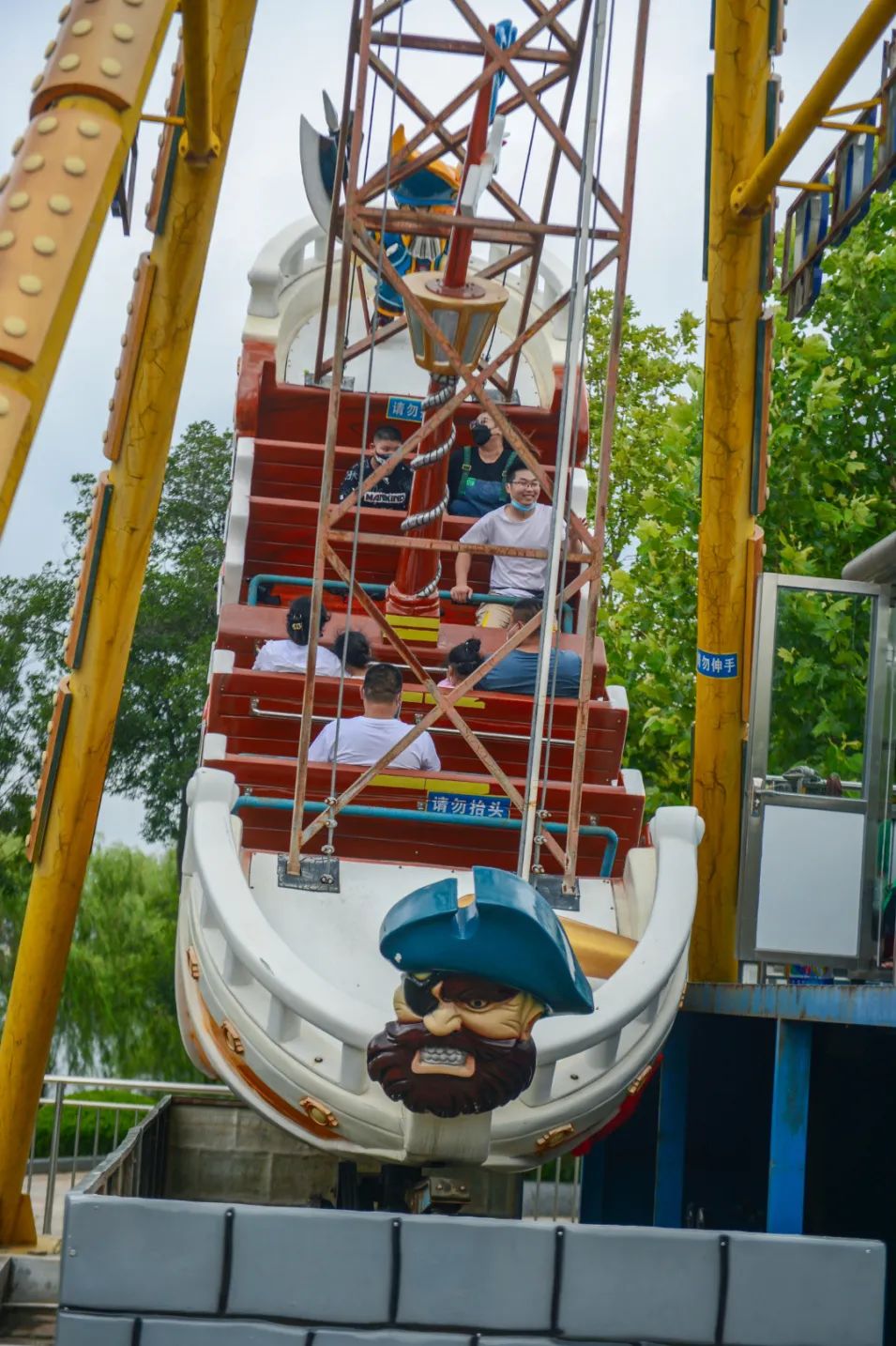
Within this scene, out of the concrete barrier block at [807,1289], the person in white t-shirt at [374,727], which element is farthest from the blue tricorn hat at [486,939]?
the person in white t-shirt at [374,727]

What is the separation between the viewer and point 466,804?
9.48m

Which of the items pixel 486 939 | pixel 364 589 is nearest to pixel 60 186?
pixel 486 939

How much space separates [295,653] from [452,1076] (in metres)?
4.70

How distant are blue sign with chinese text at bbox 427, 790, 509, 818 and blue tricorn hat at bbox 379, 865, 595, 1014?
306cm

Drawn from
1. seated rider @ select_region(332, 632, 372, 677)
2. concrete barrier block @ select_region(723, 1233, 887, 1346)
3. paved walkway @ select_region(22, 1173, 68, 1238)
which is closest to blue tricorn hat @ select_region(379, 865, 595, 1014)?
concrete barrier block @ select_region(723, 1233, 887, 1346)

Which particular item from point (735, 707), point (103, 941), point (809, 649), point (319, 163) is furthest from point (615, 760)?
point (103, 941)

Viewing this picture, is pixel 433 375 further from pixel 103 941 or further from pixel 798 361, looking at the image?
pixel 103 941

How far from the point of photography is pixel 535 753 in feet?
25.8

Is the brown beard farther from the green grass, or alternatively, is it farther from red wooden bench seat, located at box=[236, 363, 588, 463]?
the green grass

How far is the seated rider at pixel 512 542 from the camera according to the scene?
1200 centimetres

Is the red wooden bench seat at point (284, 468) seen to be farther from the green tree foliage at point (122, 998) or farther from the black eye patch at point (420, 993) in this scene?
the green tree foliage at point (122, 998)

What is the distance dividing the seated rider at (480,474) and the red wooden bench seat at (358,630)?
1.83 meters

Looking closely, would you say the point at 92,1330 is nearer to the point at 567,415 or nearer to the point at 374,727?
the point at 374,727

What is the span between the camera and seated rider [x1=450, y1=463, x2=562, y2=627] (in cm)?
1200
